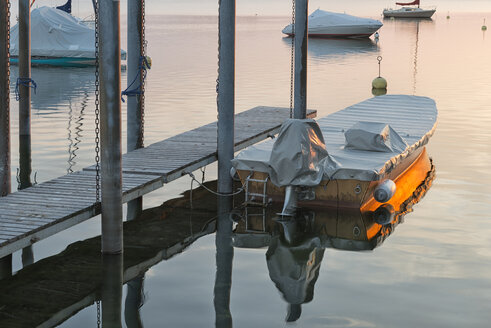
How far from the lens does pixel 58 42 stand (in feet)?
148

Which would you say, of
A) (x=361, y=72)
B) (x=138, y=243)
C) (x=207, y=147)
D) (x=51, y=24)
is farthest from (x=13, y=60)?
(x=138, y=243)

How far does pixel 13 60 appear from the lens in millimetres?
46125

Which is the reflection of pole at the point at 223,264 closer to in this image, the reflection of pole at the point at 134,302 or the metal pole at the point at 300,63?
the reflection of pole at the point at 134,302

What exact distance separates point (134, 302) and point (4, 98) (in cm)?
494

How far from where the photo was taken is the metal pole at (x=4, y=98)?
1455cm

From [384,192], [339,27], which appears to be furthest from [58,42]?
[339,27]

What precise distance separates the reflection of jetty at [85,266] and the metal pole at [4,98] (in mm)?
2063

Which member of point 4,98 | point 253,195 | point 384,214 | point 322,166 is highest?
point 4,98

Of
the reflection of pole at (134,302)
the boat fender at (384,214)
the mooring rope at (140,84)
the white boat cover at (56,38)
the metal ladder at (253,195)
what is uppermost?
the white boat cover at (56,38)

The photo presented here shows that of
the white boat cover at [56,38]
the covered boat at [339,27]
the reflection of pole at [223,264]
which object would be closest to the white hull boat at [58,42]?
the white boat cover at [56,38]

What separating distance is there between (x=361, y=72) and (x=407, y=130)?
1020 inches

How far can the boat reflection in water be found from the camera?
42.7 feet

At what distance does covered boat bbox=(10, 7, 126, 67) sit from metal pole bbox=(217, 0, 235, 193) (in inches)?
1143

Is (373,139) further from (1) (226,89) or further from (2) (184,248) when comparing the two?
(2) (184,248)
